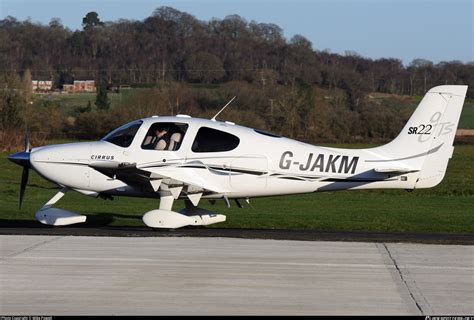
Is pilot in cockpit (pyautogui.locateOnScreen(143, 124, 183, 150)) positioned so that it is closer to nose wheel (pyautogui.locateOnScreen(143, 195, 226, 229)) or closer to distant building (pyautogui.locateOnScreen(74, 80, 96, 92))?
nose wheel (pyautogui.locateOnScreen(143, 195, 226, 229))

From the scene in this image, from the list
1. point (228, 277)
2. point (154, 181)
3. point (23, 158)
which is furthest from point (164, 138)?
point (228, 277)

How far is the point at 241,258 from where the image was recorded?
519 inches

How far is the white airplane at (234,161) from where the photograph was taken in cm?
→ 1670

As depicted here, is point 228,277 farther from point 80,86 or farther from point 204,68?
point 80,86

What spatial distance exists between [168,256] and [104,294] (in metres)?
2.90

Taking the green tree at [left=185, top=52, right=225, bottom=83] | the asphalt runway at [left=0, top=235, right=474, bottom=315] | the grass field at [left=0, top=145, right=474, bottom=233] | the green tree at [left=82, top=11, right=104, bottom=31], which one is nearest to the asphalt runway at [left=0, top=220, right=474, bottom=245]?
the asphalt runway at [left=0, top=235, right=474, bottom=315]

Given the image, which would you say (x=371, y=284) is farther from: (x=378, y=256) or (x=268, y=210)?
(x=268, y=210)

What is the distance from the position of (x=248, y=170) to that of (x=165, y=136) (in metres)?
1.56

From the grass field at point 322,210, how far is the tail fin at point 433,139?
1.49 metres

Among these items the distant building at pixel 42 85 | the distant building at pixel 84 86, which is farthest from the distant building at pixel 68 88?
the distant building at pixel 42 85

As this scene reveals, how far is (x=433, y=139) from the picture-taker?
16938mm

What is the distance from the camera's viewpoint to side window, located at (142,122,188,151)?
16.7 metres

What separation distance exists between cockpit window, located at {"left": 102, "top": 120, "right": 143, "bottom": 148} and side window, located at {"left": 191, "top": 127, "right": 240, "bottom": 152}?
1.08 m

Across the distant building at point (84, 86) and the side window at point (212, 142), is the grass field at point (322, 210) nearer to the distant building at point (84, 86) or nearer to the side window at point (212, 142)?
the side window at point (212, 142)
